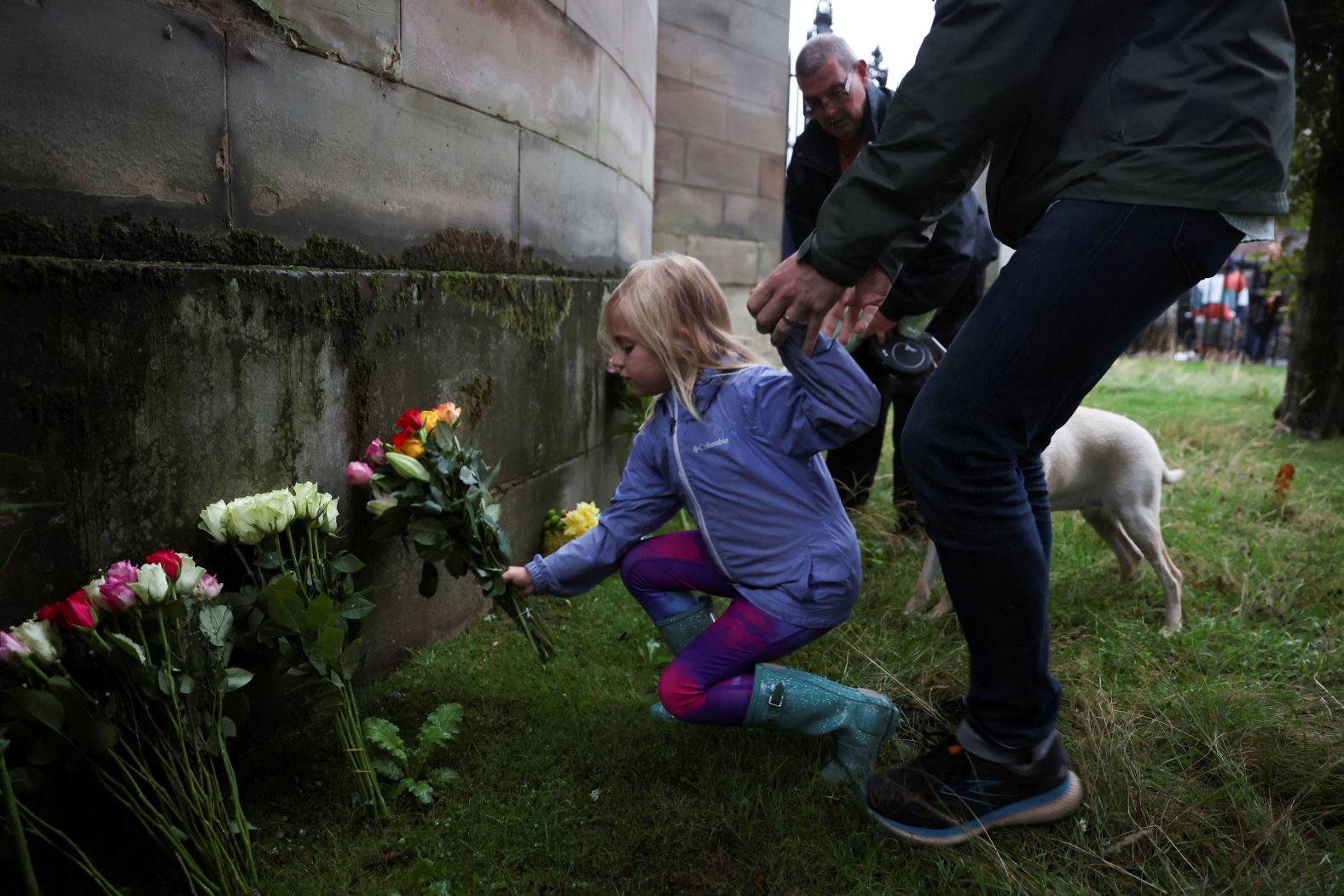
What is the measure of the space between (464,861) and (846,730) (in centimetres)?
90

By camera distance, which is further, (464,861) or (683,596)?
(683,596)

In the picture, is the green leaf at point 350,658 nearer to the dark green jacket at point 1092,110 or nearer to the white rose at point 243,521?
the white rose at point 243,521

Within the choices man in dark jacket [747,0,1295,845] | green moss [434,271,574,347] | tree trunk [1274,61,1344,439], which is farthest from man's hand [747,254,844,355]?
tree trunk [1274,61,1344,439]

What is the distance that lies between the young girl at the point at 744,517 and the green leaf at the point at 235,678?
2.34 feet

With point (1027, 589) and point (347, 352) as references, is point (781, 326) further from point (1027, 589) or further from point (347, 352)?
point (347, 352)

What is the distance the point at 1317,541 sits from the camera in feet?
14.3

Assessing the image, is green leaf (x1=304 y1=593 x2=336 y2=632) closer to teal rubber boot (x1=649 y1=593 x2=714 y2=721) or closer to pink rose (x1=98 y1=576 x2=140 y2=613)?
pink rose (x1=98 y1=576 x2=140 y2=613)

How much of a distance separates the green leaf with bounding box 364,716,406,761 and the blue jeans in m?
1.27

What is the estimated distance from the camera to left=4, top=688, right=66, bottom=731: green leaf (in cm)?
165

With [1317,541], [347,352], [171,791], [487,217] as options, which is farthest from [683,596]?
[1317,541]

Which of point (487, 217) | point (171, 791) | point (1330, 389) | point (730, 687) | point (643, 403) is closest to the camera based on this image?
point (171, 791)

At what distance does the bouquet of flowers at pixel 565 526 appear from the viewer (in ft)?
12.6

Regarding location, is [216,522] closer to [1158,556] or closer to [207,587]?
[207,587]

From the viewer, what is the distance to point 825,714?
235 cm
